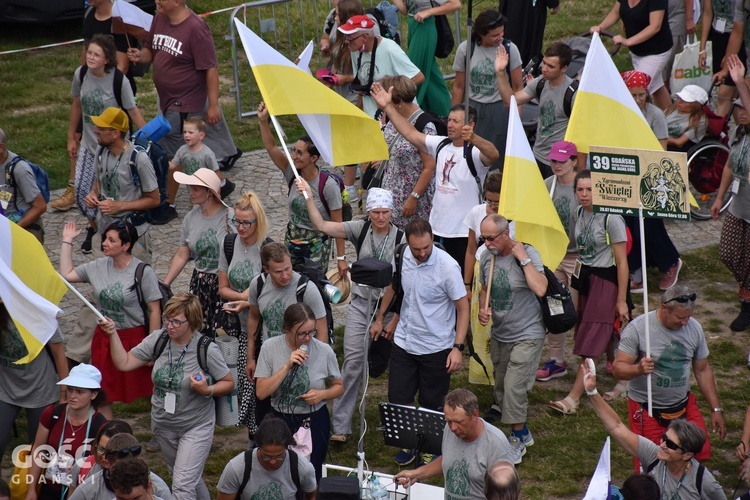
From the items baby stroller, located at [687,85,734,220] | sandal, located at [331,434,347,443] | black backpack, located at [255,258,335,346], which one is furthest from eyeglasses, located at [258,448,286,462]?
baby stroller, located at [687,85,734,220]

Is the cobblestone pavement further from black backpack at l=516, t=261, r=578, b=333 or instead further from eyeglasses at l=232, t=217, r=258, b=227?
black backpack at l=516, t=261, r=578, b=333

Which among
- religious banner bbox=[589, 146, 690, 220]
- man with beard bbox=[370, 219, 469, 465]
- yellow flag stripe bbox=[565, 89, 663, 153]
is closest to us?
religious banner bbox=[589, 146, 690, 220]

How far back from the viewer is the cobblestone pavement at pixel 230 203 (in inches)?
444

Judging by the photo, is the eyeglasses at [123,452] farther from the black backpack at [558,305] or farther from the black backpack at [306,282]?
the black backpack at [558,305]

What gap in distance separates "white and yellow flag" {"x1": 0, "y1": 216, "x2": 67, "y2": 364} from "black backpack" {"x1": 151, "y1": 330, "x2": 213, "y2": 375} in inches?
27.8

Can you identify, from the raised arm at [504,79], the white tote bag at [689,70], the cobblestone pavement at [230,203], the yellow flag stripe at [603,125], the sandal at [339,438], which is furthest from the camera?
the white tote bag at [689,70]

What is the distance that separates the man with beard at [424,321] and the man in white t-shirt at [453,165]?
1.34m

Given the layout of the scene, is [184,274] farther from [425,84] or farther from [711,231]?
[711,231]

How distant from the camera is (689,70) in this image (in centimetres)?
1285

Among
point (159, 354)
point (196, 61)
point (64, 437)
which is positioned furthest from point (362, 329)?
point (196, 61)

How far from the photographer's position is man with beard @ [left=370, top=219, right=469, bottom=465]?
832cm

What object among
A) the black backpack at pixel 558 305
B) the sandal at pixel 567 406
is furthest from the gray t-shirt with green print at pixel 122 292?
the sandal at pixel 567 406

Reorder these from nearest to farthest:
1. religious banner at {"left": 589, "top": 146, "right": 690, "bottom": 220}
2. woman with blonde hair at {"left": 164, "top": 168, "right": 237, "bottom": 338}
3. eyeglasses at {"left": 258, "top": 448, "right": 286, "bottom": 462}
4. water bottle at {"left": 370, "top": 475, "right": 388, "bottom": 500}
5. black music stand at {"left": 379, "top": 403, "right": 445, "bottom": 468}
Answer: eyeglasses at {"left": 258, "top": 448, "right": 286, "bottom": 462}, water bottle at {"left": 370, "top": 475, "right": 388, "bottom": 500}, religious banner at {"left": 589, "top": 146, "right": 690, "bottom": 220}, black music stand at {"left": 379, "top": 403, "right": 445, "bottom": 468}, woman with blonde hair at {"left": 164, "top": 168, "right": 237, "bottom": 338}

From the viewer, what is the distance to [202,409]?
8000mm
